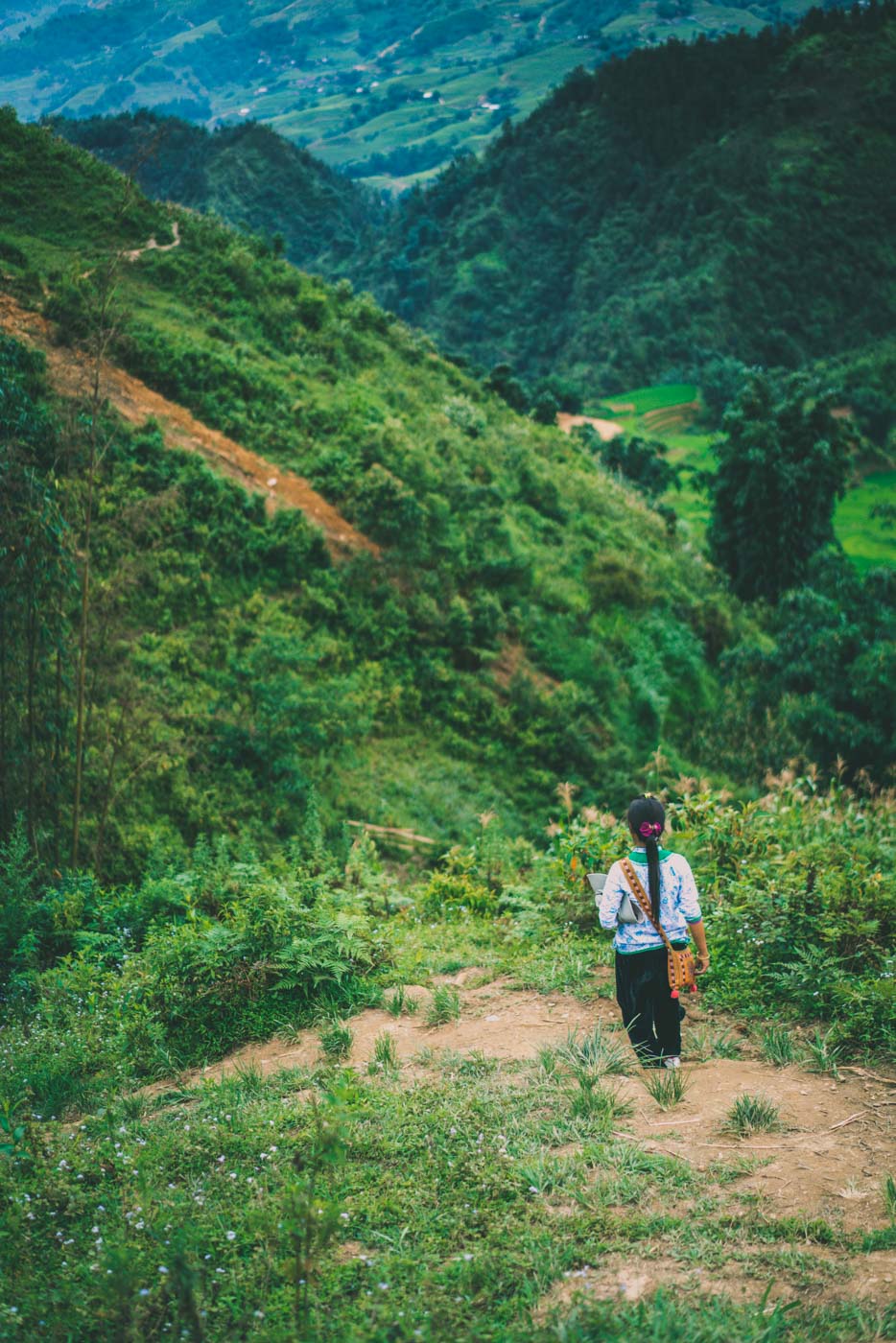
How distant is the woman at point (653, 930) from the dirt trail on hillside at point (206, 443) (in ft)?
39.1

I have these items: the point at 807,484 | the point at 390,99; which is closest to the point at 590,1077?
the point at 807,484

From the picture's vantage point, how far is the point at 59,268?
54.5 feet

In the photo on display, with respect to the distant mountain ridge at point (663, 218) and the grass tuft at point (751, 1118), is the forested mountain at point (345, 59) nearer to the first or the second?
the distant mountain ridge at point (663, 218)

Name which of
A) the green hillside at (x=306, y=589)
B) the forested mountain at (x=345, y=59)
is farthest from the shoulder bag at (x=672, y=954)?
the forested mountain at (x=345, y=59)

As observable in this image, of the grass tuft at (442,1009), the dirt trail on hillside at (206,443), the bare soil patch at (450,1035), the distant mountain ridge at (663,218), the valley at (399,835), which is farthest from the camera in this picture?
the distant mountain ridge at (663,218)

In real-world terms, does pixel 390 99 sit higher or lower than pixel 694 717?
higher

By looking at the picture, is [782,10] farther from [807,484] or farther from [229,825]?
[229,825]

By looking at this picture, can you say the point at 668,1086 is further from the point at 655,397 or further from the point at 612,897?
the point at 655,397

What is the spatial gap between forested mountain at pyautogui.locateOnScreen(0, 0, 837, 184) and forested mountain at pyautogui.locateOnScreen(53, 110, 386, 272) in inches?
1504

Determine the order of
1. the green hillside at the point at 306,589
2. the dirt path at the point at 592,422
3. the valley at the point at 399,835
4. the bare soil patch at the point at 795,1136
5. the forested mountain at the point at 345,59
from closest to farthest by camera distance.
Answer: the valley at the point at 399,835
the bare soil patch at the point at 795,1136
the green hillside at the point at 306,589
the dirt path at the point at 592,422
the forested mountain at the point at 345,59

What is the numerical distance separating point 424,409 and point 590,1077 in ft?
61.8

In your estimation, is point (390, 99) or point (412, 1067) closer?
point (412, 1067)

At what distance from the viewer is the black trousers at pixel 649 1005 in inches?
178

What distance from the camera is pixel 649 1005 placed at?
183 inches
